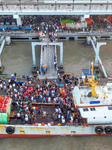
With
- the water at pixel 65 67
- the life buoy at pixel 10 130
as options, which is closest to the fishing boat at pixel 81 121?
the life buoy at pixel 10 130

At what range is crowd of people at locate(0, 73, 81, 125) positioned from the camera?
22.5m

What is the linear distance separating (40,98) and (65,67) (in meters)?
11.7

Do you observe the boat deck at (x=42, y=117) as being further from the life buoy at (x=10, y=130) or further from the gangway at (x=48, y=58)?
the gangway at (x=48, y=58)

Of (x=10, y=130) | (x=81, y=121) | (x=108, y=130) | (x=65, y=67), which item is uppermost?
(x=65, y=67)

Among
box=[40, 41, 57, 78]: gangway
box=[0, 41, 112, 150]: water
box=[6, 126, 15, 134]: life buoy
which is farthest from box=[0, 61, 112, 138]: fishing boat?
box=[40, 41, 57, 78]: gangway

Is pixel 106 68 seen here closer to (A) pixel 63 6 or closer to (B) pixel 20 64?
(B) pixel 20 64

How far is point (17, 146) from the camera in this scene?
72.1 ft

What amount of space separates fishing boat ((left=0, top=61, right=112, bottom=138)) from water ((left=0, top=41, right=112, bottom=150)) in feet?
2.20

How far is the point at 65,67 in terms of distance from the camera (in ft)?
114

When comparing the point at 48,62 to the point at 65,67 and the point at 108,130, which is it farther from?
the point at 108,130

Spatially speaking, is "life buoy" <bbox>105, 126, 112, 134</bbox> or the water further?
the water

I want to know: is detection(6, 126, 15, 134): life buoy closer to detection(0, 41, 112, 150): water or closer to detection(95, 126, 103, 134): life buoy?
detection(0, 41, 112, 150): water

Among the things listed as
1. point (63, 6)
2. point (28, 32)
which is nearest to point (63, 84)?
point (28, 32)

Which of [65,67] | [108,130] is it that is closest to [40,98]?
[108,130]
